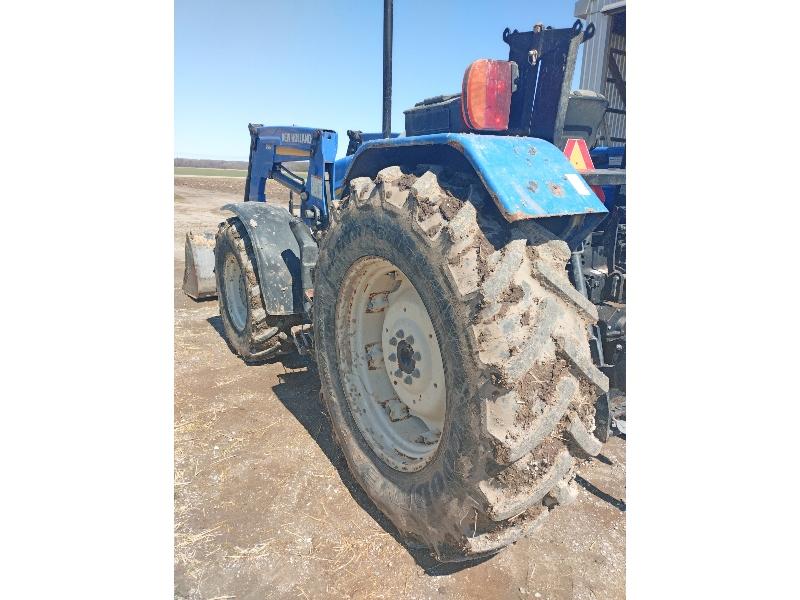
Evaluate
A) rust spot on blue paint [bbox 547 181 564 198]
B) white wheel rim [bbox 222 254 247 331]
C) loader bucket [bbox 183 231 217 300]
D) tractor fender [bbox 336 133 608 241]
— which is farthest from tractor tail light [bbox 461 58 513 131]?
loader bucket [bbox 183 231 217 300]

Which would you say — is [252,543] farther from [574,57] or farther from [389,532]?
[574,57]

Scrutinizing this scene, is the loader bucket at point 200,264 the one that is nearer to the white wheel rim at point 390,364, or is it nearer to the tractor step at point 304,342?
the tractor step at point 304,342

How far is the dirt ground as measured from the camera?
222 centimetres

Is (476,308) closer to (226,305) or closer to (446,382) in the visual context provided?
(446,382)

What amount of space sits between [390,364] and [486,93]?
1.44m

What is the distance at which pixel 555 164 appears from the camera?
2066 millimetres

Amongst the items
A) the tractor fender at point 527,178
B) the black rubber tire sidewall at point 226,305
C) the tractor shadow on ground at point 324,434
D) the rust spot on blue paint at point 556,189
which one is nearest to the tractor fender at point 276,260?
the black rubber tire sidewall at point 226,305

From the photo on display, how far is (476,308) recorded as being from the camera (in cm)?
181

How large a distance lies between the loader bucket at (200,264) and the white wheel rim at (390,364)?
3846 mm

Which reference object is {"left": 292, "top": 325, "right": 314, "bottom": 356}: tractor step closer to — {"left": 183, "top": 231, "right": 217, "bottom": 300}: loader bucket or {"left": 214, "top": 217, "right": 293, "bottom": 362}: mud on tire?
{"left": 214, "top": 217, "right": 293, "bottom": 362}: mud on tire

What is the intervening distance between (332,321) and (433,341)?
66cm

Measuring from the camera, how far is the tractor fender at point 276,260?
399cm

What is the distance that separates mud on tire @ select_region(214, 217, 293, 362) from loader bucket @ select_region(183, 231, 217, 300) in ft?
3.70

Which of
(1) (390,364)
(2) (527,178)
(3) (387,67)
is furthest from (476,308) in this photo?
(3) (387,67)
